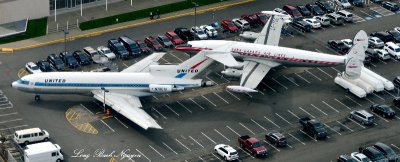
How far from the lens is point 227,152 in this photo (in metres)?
165

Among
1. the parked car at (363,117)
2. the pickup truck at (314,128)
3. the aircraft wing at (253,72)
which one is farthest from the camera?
the aircraft wing at (253,72)

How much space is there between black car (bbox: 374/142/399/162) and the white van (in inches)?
2080

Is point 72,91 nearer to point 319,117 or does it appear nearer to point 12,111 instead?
point 12,111

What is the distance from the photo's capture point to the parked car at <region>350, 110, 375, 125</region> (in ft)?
585

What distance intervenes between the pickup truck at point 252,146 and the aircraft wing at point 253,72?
1846cm

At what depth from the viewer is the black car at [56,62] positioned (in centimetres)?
19462

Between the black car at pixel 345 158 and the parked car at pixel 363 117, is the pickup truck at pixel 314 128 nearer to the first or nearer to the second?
the parked car at pixel 363 117

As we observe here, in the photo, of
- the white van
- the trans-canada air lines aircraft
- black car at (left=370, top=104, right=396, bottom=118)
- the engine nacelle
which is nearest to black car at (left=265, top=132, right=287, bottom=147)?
the trans-canada air lines aircraft

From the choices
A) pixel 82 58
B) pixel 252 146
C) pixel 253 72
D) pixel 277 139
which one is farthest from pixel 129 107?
pixel 253 72

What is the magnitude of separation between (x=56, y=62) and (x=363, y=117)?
57.1m

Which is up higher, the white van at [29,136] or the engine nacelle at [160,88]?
the engine nacelle at [160,88]

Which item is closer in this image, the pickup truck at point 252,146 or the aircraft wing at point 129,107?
the pickup truck at point 252,146

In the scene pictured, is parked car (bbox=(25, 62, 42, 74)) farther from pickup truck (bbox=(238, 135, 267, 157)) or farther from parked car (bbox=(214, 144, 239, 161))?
pickup truck (bbox=(238, 135, 267, 157))

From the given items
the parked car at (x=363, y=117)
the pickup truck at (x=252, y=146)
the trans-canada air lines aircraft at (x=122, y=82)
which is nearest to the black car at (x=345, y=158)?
the pickup truck at (x=252, y=146)
